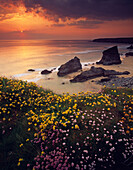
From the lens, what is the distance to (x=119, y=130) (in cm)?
394

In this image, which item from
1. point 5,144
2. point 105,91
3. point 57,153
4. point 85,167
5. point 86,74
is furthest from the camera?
point 86,74

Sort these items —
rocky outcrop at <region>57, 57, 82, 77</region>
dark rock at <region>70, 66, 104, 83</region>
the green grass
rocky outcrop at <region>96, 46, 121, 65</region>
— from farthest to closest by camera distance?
rocky outcrop at <region>96, 46, 121, 65</region>, rocky outcrop at <region>57, 57, 82, 77</region>, dark rock at <region>70, 66, 104, 83</region>, the green grass

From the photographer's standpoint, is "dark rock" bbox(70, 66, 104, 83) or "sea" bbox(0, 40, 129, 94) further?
"dark rock" bbox(70, 66, 104, 83)

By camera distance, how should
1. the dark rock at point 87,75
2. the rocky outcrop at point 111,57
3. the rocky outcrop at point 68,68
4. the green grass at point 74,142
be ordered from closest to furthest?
the green grass at point 74,142 < the dark rock at point 87,75 < the rocky outcrop at point 68,68 < the rocky outcrop at point 111,57

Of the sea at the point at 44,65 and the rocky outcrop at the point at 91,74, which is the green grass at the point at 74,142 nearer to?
the sea at the point at 44,65

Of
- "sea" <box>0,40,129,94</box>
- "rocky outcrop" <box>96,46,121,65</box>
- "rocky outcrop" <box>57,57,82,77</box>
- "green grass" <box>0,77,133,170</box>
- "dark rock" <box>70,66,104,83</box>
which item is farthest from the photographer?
"rocky outcrop" <box>96,46,121,65</box>

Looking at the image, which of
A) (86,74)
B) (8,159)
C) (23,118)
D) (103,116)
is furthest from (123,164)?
(86,74)

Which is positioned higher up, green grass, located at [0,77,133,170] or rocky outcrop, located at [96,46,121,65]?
rocky outcrop, located at [96,46,121,65]

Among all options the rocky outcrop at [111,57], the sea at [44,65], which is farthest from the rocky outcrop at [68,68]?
the rocky outcrop at [111,57]

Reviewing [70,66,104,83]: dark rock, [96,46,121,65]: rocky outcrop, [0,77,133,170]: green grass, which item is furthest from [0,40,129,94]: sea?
[0,77,133,170]: green grass

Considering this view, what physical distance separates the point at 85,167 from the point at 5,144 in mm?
2772

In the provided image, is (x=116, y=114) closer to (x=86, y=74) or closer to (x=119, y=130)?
(x=119, y=130)

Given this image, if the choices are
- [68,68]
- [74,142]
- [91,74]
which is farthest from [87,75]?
[74,142]

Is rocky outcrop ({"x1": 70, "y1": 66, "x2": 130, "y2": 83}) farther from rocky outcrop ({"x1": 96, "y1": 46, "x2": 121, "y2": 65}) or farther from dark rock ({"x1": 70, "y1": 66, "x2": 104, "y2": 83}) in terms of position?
rocky outcrop ({"x1": 96, "y1": 46, "x2": 121, "y2": 65})
